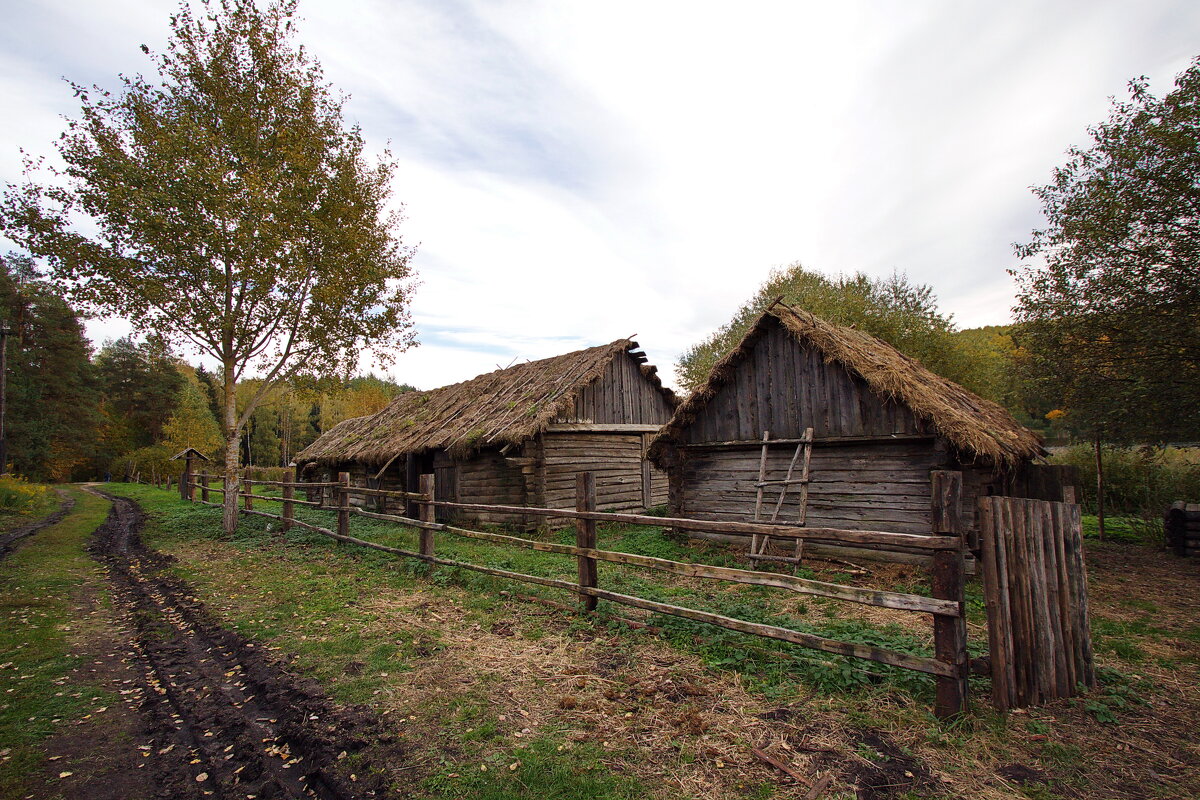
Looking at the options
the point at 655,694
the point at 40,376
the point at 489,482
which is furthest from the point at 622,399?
the point at 40,376

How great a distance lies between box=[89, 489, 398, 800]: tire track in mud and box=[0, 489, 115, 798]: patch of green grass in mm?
530

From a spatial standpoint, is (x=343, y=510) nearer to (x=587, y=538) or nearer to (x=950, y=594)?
(x=587, y=538)

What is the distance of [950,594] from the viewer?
384 cm

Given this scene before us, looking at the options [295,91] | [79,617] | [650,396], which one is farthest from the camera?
[650,396]

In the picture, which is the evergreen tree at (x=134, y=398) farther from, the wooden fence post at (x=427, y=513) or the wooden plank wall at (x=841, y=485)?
the wooden plank wall at (x=841, y=485)

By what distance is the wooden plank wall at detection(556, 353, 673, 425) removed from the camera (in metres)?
15.4

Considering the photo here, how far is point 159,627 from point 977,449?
1133cm

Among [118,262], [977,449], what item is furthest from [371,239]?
[977,449]

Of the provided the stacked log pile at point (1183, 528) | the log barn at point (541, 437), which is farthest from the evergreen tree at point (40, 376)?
the stacked log pile at point (1183, 528)

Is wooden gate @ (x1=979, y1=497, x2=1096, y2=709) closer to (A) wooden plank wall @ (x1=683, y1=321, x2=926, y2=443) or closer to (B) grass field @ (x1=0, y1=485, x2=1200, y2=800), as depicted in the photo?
(B) grass field @ (x1=0, y1=485, x2=1200, y2=800)

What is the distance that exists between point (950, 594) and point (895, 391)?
5.54 m

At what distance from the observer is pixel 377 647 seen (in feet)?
17.9

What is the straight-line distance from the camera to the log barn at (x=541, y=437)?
561 inches

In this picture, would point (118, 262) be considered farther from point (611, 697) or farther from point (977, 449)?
point (977, 449)
